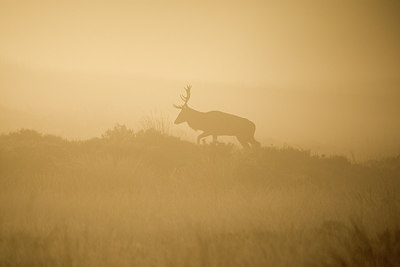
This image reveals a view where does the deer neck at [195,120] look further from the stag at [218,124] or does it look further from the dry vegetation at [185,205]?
the dry vegetation at [185,205]

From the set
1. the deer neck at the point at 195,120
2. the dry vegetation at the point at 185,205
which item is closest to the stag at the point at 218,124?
the deer neck at the point at 195,120

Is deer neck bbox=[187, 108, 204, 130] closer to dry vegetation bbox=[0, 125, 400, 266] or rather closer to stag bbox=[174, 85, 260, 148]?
stag bbox=[174, 85, 260, 148]

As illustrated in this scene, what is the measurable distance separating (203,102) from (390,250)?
37.8m

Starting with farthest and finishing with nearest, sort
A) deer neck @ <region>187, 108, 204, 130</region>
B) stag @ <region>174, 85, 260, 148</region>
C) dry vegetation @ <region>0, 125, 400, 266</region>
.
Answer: deer neck @ <region>187, 108, 204, 130</region>
stag @ <region>174, 85, 260, 148</region>
dry vegetation @ <region>0, 125, 400, 266</region>

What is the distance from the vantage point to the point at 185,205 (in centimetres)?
736

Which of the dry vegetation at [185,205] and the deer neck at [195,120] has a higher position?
the deer neck at [195,120]

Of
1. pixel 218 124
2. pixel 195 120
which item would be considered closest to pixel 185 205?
pixel 218 124

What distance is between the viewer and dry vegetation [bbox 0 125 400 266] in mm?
4801

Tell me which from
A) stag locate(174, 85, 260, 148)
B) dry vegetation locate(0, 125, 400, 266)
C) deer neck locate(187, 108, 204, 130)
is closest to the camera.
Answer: dry vegetation locate(0, 125, 400, 266)

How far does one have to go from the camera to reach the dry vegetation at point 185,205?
Result: 480cm

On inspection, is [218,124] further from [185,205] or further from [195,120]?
[185,205]

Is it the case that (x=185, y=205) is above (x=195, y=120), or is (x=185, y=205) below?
below

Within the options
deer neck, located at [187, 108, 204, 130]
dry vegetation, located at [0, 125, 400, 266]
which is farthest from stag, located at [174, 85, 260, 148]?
dry vegetation, located at [0, 125, 400, 266]

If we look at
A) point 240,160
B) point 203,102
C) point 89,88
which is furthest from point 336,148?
point 89,88
